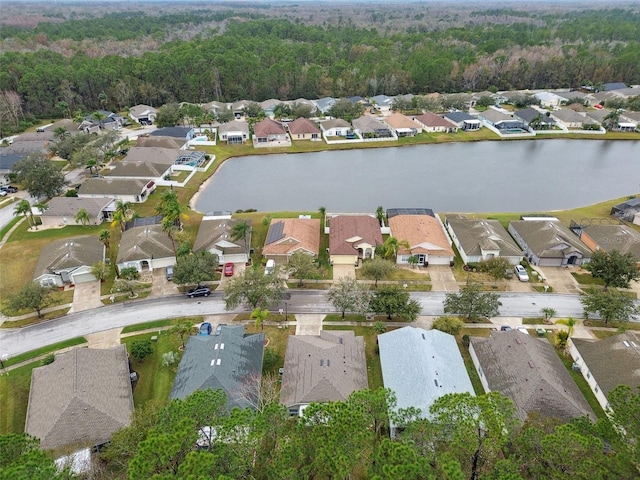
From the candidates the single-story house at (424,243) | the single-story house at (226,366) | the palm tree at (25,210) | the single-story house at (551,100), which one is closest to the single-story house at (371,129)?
the single-story house at (424,243)

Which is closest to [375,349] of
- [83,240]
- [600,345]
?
[600,345]

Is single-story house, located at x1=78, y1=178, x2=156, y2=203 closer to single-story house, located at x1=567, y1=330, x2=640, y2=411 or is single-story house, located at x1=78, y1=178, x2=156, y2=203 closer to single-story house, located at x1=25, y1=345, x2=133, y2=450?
single-story house, located at x1=25, y1=345, x2=133, y2=450

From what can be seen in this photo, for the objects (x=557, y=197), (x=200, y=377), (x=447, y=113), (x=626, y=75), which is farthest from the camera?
(x=626, y=75)

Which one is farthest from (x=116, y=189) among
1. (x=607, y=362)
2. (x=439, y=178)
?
(x=607, y=362)

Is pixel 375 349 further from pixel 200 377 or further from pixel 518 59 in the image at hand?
pixel 518 59

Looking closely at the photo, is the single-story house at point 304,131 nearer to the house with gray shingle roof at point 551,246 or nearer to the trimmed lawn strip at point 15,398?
the house with gray shingle roof at point 551,246

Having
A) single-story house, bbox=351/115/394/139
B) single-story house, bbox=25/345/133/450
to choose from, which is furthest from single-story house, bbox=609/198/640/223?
single-story house, bbox=25/345/133/450
